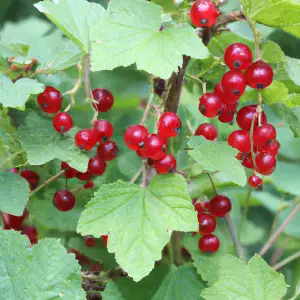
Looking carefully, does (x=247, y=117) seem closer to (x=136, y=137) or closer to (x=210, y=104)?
(x=210, y=104)

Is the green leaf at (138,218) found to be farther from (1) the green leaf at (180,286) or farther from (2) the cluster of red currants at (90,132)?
(1) the green leaf at (180,286)

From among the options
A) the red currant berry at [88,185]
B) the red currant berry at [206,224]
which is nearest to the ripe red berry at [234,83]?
the red currant berry at [206,224]

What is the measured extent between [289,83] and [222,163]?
0.88 ft

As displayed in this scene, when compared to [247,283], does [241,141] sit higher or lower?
higher

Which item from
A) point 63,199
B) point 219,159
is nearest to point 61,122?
point 63,199

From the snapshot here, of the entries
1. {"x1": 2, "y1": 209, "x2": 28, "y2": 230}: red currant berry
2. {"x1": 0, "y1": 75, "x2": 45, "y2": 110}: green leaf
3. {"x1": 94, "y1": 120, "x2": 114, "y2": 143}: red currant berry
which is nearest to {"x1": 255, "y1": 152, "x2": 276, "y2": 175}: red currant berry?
{"x1": 94, "y1": 120, "x2": 114, "y2": 143}: red currant berry

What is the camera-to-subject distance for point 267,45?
0.76m

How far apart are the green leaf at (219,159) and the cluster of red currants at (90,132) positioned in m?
0.14

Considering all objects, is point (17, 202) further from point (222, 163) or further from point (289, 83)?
point (289, 83)

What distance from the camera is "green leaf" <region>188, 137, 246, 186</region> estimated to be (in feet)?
2.20

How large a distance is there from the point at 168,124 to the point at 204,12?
0.16 m

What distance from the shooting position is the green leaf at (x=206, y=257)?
2.70 ft

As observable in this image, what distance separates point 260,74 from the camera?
71cm

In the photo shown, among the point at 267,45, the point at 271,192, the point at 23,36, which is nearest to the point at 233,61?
the point at 267,45
